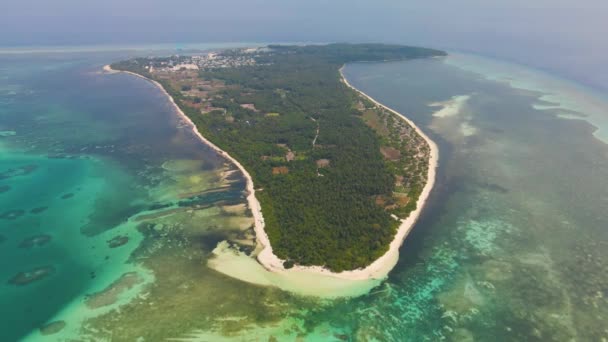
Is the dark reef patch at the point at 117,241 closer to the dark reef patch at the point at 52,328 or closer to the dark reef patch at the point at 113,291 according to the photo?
the dark reef patch at the point at 113,291

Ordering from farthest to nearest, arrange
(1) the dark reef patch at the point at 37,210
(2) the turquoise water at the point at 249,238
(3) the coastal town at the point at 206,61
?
(3) the coastal town at the point at 206,61
(1) the dark reef patch at the point at 37,210
(2) the turquoise water at the point at 249,238

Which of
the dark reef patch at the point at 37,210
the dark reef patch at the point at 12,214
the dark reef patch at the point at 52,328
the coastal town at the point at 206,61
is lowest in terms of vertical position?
the dark reef patch at the point at 52,328

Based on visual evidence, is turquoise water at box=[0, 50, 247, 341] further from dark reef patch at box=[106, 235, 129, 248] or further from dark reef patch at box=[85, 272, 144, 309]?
dark reef patch at box=[85, 272, 144, 309]

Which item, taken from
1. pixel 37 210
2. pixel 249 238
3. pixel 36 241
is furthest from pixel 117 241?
pixel 249 238

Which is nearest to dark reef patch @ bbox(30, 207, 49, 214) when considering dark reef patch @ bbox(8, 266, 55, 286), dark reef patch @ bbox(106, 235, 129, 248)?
dark reef patch @ bbox(8, 266, 55, 286)

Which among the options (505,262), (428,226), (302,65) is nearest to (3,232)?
(428,226)

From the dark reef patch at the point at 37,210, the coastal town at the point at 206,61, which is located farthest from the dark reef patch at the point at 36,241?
the coastal town at the point at 206,61
